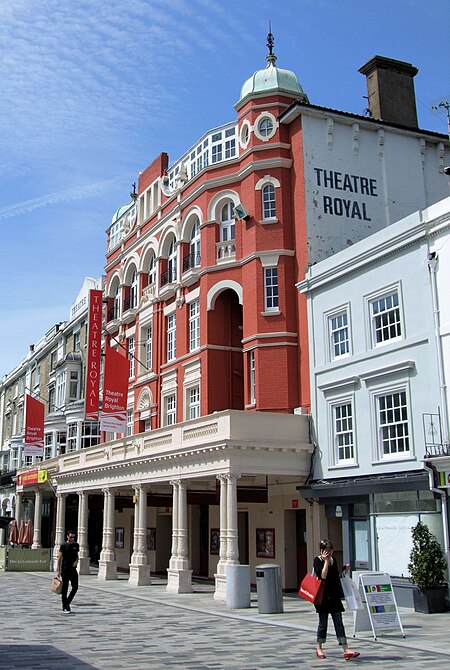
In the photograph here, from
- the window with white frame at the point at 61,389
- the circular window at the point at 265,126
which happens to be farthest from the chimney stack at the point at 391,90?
the window with white frame at the point at 61,389

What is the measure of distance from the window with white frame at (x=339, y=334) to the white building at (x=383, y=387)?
0.04 meters

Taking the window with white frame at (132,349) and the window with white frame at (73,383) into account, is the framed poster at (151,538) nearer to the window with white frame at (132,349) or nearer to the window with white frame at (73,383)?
the window with white frame at (132,349)

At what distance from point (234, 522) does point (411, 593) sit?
570cm

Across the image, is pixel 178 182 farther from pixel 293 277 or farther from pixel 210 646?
pixel 210 646

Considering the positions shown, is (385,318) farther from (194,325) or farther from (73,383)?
(73,383)

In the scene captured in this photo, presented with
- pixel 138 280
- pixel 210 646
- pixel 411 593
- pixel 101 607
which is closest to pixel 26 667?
pixel 210 646

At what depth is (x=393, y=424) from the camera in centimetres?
2075

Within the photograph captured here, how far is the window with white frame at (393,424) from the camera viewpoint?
20.4 meters

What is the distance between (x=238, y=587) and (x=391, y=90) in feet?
68.2

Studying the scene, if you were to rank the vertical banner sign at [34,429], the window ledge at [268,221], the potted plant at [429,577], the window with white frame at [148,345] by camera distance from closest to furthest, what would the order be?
the potted plant at [429,577] → the window ledge at [268,221] → the window with white frame at [148,345] → the vertical banner sign at [34,429]

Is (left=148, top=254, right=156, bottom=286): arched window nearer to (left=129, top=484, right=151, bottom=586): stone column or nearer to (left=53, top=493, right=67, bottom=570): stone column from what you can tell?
(left=129, top=484, right=151, bottom=586): stone column

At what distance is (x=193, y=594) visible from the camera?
79.4 feet

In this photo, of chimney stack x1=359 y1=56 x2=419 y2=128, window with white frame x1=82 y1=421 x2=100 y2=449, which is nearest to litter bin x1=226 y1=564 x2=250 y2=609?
chimney stack x1=359 y1=56 x2=419 y2=128

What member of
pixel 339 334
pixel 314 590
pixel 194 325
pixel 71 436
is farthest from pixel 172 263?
pixel 314 590
